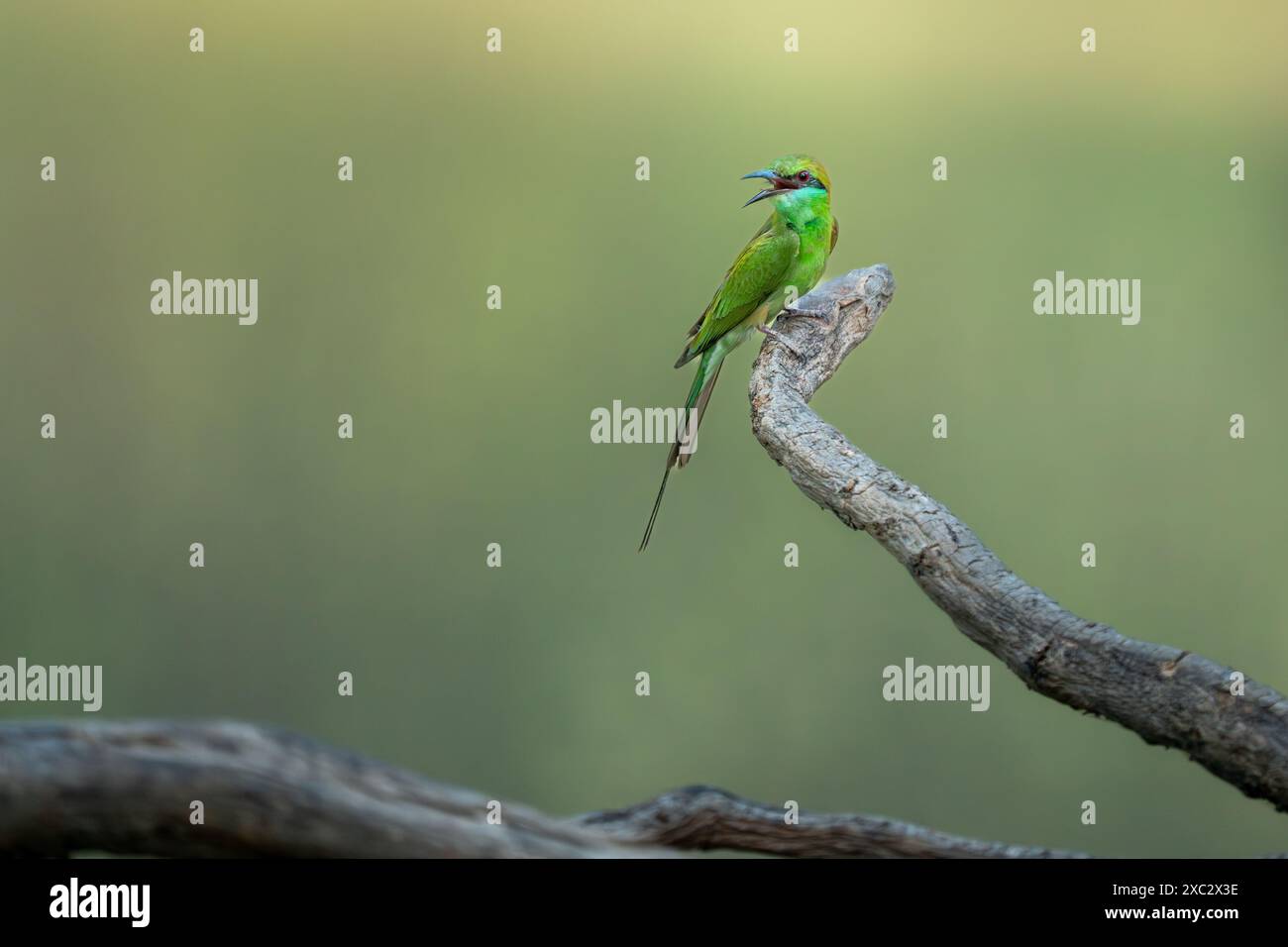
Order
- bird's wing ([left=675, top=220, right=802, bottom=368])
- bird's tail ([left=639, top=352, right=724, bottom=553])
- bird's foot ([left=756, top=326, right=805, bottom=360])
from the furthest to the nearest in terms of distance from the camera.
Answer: bird's wing ([left=675, top=220, right=802, bottom=368]) → bird's tail ([left=639, top=352, right=724, bottom=553]) → bird's foot ([left=756, top=326, right=805, bottom=360])

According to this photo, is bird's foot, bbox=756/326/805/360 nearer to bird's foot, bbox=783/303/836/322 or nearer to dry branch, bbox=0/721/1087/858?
bird's foot, bbox=783/303/836/322

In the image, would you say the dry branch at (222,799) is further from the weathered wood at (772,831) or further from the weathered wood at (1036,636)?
the weathered wood at (1036,636)

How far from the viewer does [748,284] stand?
12.9 ft

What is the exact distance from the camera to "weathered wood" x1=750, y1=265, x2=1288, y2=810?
84.5 inches

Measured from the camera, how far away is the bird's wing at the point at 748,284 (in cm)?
392

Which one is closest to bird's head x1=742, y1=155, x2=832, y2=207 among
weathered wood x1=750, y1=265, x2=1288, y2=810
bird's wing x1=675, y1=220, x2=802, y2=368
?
bird's wing x1=675, y1=220, x2=802, y2=368

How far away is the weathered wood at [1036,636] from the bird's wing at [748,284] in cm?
63

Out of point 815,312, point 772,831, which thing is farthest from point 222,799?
point 815,312

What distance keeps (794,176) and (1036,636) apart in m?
2.08

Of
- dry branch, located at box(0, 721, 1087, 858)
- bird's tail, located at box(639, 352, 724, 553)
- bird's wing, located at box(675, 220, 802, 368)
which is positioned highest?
bird's wing, located at box(675, 220, 802, 368)

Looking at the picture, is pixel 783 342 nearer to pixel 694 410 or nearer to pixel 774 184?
pixel 694 410
